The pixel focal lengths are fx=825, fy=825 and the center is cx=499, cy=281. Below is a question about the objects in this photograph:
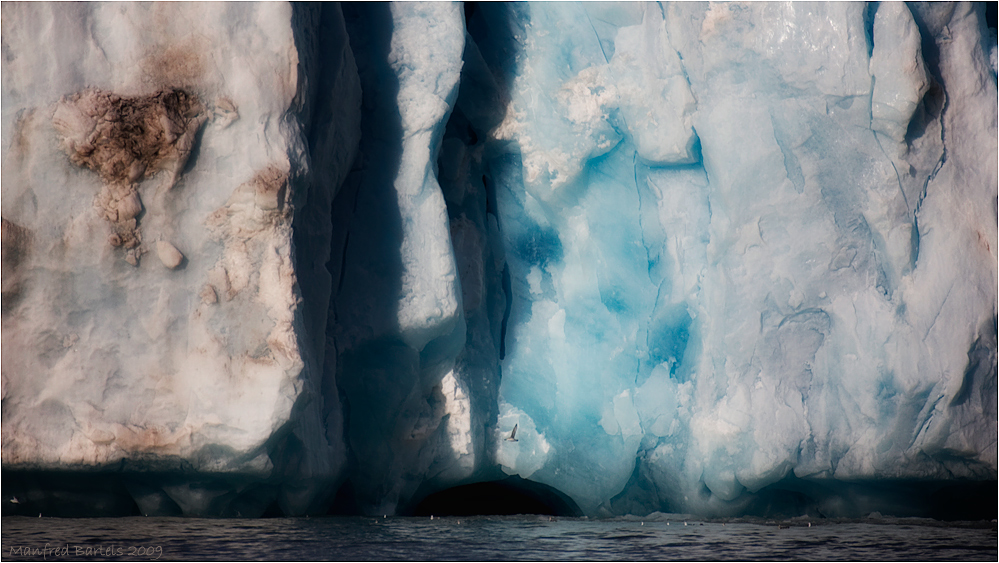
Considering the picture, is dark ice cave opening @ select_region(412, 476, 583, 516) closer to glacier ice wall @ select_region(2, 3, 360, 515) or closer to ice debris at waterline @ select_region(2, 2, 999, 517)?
ice debris at waterline @ select_region(2, 2, 999, 517)

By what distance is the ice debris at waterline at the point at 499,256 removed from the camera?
3.17m

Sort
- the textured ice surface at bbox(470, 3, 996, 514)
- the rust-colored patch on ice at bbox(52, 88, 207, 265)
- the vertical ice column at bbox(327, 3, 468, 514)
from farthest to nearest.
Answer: the vertical ice column at bbox(327, 3, 468, 514) < the textured ice surface at bbox(470, 3, 996, 514) < the rust-colored patch on ice at bbox(52, 88, 207, 265)

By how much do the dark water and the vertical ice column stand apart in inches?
23.4

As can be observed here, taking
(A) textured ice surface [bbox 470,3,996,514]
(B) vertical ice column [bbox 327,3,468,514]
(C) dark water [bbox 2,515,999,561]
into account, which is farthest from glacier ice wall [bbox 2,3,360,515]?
(A) textured ice surface [bbox 470,3,996,514]

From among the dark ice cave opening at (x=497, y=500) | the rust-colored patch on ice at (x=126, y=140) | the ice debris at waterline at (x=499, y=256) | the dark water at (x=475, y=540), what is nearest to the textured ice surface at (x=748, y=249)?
the ice debris at waterline at (x=499, y=256)

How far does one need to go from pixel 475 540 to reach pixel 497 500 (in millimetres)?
2203

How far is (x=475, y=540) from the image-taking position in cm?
280

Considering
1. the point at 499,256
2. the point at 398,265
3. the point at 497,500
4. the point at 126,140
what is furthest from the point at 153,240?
the point at 497,500

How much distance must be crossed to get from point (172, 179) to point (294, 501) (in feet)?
4.77

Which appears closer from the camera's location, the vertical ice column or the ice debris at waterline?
the ice debris at waterline

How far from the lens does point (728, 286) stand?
4.03m

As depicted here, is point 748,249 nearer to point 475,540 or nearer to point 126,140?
point 475,540

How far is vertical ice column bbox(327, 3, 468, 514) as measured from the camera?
3914 mm

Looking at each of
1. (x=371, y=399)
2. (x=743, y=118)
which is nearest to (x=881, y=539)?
(x=743, y=118)
